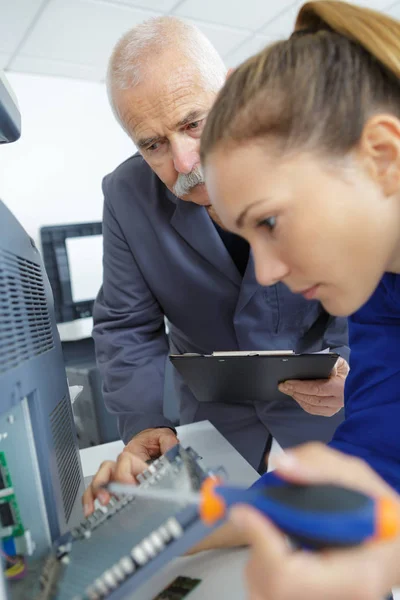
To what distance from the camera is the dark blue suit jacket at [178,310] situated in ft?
4.00

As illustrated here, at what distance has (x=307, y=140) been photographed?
0.56m

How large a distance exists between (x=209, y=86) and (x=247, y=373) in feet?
2.08

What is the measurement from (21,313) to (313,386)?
66cm

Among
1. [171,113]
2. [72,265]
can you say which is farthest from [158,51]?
[72,265]

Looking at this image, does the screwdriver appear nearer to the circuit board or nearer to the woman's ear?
the circuit board

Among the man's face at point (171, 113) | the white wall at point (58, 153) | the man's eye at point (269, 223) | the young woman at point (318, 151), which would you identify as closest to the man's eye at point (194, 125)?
the man's face at point (171, 113)

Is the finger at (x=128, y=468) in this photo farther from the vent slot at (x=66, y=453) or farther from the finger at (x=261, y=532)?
the finger at (x=261, y=532)

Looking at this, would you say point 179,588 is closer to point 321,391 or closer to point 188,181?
point 321,391

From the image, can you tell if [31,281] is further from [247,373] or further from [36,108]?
[36,108]

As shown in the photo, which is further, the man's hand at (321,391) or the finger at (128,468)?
the man's hand at (321,391)

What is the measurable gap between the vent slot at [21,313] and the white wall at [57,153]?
2.73 metres

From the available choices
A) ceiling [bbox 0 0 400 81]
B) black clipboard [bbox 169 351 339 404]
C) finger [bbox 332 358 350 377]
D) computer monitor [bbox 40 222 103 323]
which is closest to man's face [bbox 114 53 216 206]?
black clipboard [bbox 169 351 339 404]

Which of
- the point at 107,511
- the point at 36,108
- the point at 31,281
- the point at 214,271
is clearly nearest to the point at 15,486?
the point at 107,511

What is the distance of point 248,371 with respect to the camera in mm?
981
